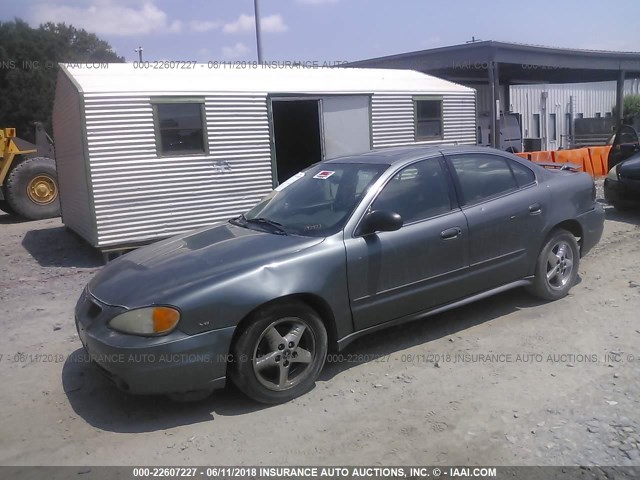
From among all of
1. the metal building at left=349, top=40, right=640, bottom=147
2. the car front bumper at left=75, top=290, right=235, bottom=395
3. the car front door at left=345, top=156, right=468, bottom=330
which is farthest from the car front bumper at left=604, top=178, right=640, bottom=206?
the car front bumper at left=75, top=290, right=235, bottom=395

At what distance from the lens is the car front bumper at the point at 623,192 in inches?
366

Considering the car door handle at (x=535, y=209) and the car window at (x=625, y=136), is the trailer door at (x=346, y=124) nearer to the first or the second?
the car window at (x=625, y=136)

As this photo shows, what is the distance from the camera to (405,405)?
385cm

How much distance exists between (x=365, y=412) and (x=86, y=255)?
265 inches

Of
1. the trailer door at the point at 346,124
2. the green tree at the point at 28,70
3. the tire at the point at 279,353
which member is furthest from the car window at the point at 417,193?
the green tree at the point at 28,70

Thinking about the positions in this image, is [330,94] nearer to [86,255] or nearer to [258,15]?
[86,255]

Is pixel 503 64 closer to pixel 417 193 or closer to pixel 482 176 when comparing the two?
pixel 482 176

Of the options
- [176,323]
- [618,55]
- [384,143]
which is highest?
[618,55]

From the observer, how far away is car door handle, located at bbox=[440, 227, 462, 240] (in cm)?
464

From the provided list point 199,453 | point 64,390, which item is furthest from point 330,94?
→ point 199,453

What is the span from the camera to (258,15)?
17.8m

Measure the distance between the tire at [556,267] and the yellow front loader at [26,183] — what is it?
38.2ft

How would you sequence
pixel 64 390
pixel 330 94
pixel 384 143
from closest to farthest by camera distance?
pixel 64 390, pixel 330 94, pixel 384 143

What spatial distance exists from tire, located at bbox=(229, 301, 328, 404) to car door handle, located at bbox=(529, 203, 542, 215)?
2.39 metres
